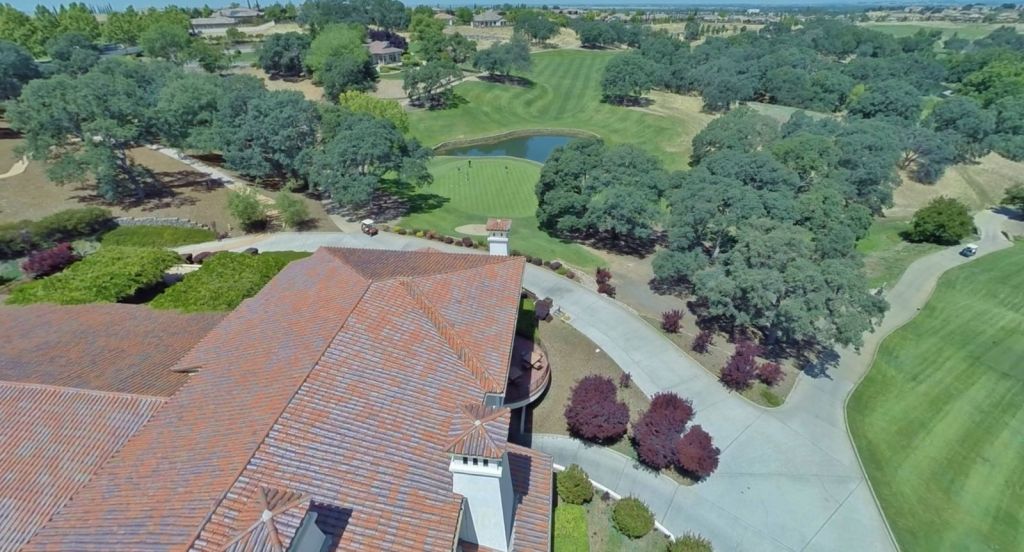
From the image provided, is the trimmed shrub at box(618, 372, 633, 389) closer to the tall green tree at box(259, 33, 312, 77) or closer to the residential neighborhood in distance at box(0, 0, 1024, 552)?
the residential neighborhood in distance at box(0, 0, 1024, 552)

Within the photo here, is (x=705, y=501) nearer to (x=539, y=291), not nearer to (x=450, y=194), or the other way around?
(x=539, y=291)

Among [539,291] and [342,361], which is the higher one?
[342,361]

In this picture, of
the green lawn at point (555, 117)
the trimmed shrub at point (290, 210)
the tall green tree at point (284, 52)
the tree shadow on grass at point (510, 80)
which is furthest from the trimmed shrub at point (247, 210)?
the tree shadow on grass at point (510, 80)

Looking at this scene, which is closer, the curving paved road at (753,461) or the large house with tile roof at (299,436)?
the large house with tile roof at (299,436)

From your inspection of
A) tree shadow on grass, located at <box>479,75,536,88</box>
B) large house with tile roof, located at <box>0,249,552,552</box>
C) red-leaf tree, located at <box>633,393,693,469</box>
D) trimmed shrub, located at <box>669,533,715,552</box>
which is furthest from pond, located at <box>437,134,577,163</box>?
trimmed shrub, located at <box>669,533,715,552</box>

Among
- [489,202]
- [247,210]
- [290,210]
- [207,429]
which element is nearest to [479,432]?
[207,429]

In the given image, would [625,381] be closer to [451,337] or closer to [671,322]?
[671,322]

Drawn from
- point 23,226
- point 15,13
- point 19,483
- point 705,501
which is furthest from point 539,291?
point 15,13

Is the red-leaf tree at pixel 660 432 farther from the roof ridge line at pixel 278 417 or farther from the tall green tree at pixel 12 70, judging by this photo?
the tall green tree at pixel 12 70
